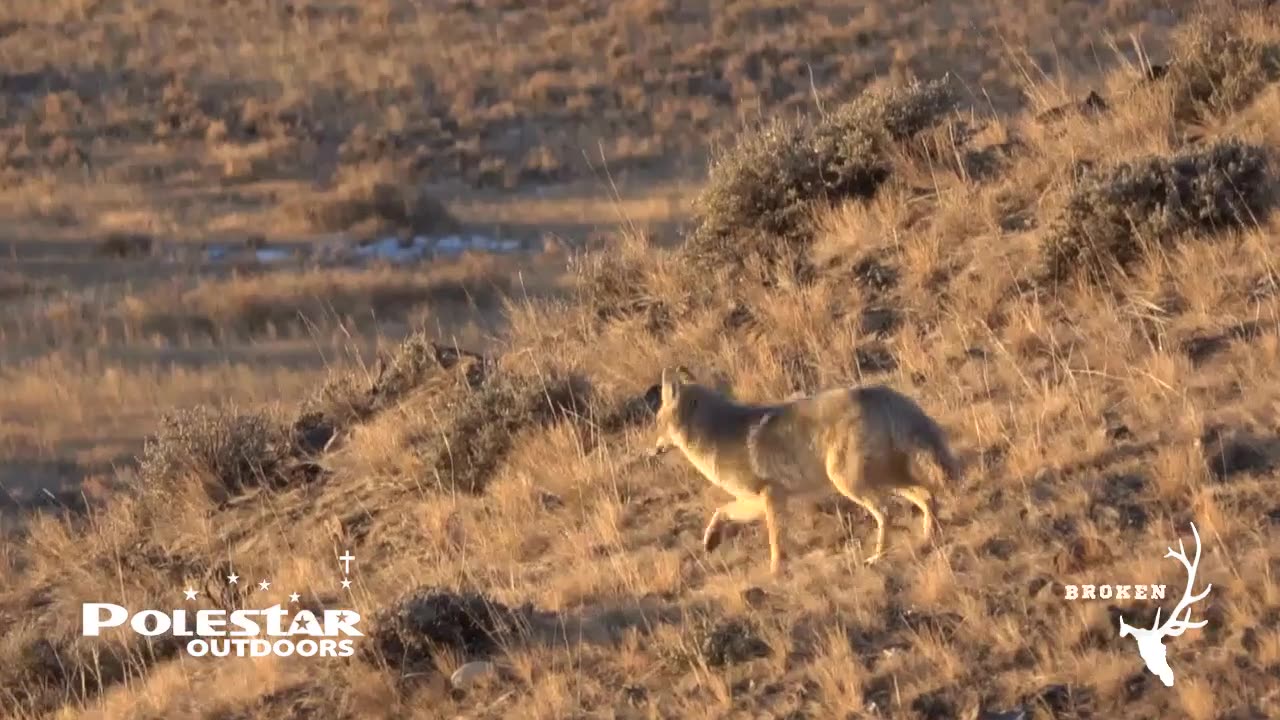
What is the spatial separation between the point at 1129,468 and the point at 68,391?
14.9m

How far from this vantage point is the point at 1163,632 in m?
6.33

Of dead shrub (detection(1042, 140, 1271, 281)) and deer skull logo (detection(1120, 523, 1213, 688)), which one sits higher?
dead shrub (detection(1042, 140, 1271, 281))

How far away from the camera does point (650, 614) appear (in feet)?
24.3

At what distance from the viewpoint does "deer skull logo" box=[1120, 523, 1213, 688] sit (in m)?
6.16

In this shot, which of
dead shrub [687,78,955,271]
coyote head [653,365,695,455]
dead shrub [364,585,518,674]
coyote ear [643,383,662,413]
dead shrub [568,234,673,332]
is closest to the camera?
dead shrub [364,585,518,674]

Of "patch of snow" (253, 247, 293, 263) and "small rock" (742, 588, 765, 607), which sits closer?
"small rock" (742, 588, 765, 607)

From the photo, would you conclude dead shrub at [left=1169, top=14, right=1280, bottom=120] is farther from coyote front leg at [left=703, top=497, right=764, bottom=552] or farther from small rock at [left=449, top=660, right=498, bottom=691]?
small rock at [left=449, top=660, right=498, bottom=691]

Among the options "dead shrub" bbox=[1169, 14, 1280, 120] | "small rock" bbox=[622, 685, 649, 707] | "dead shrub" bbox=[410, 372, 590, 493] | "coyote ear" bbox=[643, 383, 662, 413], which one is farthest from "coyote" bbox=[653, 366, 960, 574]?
"dead shrub" bbox=[1169, 14, 1280, 120]

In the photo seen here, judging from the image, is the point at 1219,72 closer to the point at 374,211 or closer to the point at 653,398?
the point at 653,398

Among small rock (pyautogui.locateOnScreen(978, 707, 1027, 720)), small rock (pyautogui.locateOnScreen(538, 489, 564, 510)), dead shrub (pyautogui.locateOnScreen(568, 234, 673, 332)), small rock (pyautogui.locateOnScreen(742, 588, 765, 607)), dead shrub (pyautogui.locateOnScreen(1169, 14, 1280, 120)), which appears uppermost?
dead shrub (pyautogui.locateOnScreen(1169, 14, 1280, 120))

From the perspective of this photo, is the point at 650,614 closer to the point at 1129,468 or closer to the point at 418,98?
the point at 1129,468

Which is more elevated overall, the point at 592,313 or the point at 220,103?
the point at 592,313

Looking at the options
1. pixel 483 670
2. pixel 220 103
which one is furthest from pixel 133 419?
pixel 220 103

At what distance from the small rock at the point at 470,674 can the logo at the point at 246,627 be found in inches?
23.9
